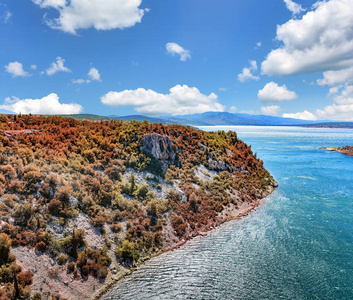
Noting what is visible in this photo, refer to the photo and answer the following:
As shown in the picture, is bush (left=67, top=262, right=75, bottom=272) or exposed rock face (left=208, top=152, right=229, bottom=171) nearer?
bush (left=67, top=262, right=75, bottom=272)

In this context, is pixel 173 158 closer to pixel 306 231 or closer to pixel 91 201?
pixel 91 201

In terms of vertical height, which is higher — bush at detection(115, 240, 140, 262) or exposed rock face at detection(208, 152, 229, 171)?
exposed rock face at detection(208, 152, 229, 171)

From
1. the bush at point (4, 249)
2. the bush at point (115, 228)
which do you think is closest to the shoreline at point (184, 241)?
the bush at point (115, 228)

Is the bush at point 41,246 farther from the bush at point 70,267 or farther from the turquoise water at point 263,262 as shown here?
the turquoise water at point 263,262

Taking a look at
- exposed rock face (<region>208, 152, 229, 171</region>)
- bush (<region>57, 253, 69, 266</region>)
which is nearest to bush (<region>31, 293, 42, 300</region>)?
bush (<region>57, 253, 69, 266</region>)

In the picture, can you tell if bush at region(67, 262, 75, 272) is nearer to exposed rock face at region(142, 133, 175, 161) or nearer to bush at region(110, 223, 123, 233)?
bush at region(110, 223, 123, 233)

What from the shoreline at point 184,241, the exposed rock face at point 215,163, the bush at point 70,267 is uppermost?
the exposed rock face at point 215,163
